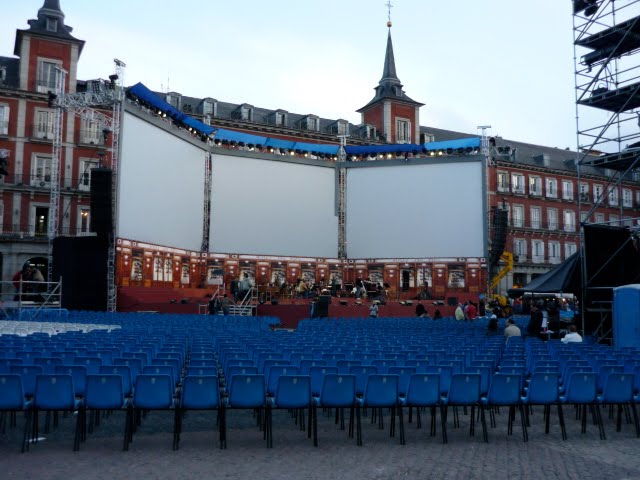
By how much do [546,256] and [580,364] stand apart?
4536 cm

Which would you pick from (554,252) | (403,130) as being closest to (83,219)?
(403,130)

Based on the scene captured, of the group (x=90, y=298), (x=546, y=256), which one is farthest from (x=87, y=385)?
(x=546, y=256)

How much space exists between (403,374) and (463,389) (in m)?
0.85

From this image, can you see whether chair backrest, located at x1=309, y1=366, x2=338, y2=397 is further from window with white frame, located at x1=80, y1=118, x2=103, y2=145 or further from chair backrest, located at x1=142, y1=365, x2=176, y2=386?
window with white frame, located at x1=80, y1=118, x2=103, y2=145

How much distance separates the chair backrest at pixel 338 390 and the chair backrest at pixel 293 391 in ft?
0.71

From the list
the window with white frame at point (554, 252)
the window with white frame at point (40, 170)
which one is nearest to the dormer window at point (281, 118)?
the window with white frame at point (40, 170)

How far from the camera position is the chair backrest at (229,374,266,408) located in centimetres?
661

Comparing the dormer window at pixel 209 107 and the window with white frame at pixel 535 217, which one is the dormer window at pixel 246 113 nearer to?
the dormer window at pixel 209 107

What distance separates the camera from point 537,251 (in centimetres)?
5066

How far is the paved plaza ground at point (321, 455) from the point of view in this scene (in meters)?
5.56

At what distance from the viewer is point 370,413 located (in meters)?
8.59

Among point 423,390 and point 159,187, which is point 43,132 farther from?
point 423,390

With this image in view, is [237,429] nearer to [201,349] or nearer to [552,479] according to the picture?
[201,349]

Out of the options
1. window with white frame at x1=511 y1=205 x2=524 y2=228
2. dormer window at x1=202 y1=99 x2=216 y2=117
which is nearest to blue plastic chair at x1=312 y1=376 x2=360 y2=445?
dormer window at x1=202 y1=99 x2=216 y2=117
